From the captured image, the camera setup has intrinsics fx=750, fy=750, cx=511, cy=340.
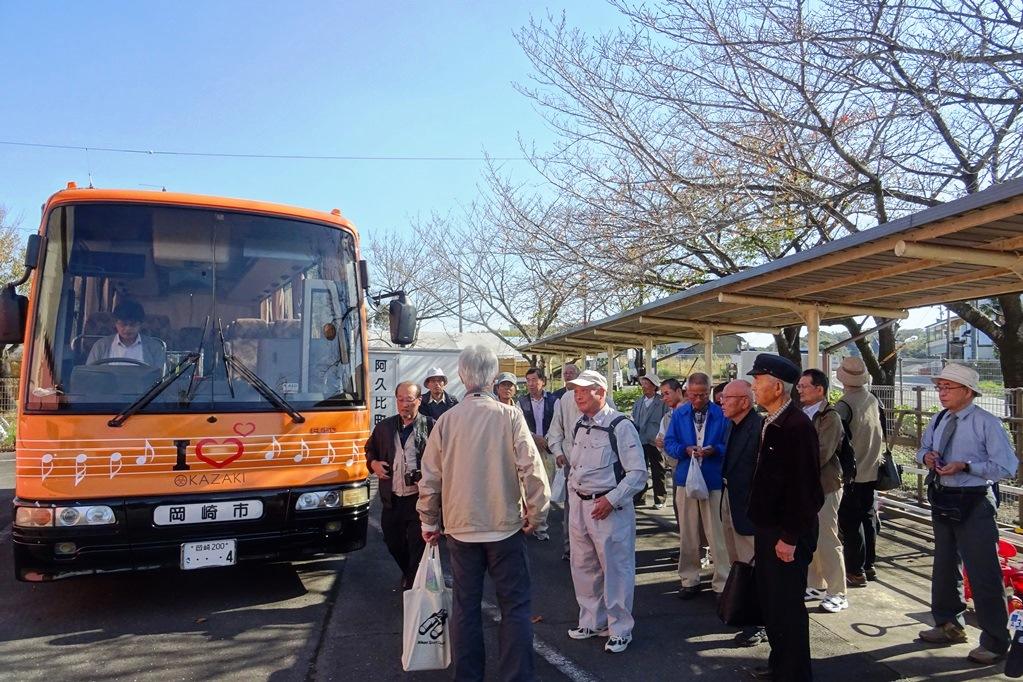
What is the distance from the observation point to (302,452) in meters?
5.81

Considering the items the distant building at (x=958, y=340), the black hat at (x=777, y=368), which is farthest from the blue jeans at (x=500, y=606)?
the distant building at (x=958, y=340)

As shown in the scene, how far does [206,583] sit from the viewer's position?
262 inches

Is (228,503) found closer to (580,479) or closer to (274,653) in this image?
(274,653)

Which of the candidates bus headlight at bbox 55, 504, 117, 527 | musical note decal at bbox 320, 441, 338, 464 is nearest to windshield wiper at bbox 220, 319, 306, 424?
musical note decal at bbox 320, 441, 338, 464

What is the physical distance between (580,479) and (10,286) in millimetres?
4432

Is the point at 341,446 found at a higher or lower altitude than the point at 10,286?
lower

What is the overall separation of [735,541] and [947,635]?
1.46m

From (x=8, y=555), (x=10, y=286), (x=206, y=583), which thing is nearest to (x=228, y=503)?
(x=206, y=583)

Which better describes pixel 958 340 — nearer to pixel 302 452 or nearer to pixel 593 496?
pixel 593 496

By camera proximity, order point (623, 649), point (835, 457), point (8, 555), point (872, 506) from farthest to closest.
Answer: point (8, 555) → point (872, 506) → point (835, 457) → point (623, 649)

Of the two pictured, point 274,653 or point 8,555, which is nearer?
point 274,653

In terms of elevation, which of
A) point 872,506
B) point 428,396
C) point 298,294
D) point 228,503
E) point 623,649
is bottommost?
point 623,649

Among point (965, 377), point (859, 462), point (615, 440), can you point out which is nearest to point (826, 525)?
point (859, 462)

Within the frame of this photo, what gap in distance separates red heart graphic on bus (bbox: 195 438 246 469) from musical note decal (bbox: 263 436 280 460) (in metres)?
0.18
